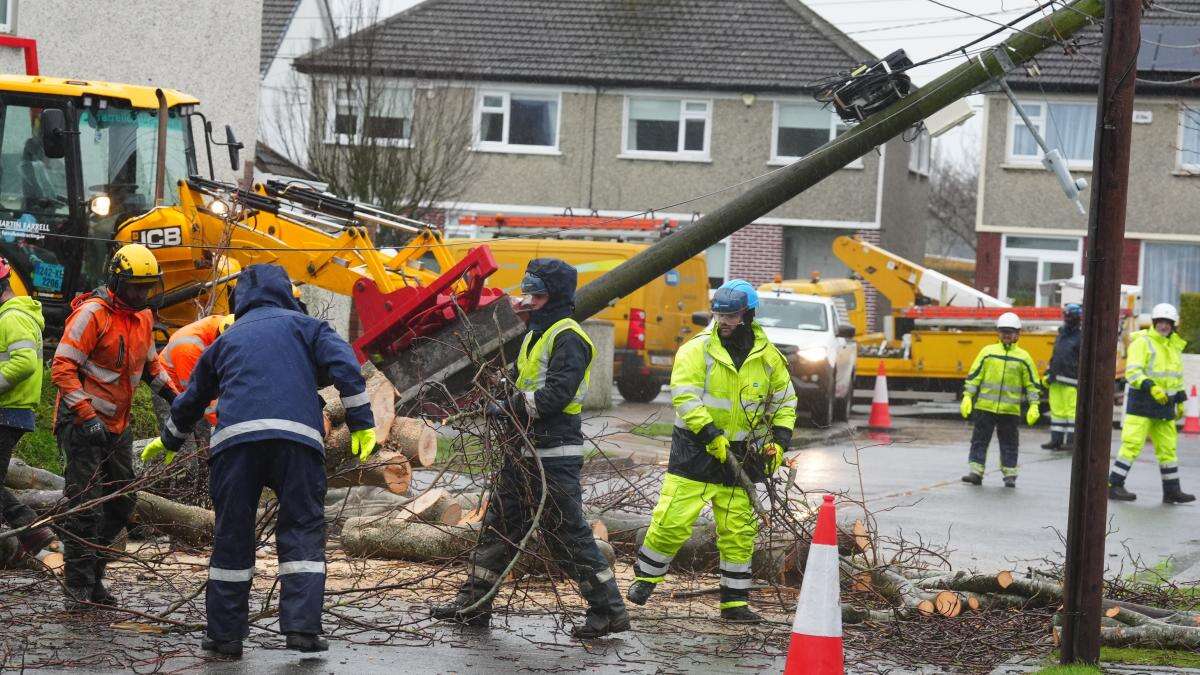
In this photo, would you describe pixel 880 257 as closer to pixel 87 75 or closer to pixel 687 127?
pixel 687 127

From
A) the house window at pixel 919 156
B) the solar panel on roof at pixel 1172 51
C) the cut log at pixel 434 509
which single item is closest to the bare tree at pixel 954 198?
the house window at pixel 919 156

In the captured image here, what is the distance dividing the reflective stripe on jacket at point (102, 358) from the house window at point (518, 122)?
1014 inches

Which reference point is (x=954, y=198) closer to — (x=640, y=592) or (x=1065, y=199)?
(x=1065, y=199)

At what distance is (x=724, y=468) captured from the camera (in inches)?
310

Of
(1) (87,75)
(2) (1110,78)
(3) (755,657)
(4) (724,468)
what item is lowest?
(3) (755,657)

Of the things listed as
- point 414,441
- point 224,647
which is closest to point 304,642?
point 224,647

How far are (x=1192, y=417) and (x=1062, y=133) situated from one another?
36.1ft

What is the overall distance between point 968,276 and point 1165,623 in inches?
1621

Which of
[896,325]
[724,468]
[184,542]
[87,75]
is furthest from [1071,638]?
[896,325]

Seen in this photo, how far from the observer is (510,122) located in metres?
33.3

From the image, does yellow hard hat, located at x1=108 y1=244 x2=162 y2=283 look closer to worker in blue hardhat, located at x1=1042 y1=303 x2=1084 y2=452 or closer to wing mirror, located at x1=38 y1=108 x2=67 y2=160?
wing mirror, located at x1=38 y1=108 x2=67 y2=160

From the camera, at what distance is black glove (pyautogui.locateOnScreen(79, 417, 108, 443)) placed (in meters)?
7.31

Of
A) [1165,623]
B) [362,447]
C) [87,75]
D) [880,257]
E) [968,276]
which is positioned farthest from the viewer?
[968,276]

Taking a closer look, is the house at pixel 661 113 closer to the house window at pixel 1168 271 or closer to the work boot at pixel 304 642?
the house window at pixel 1168 271
